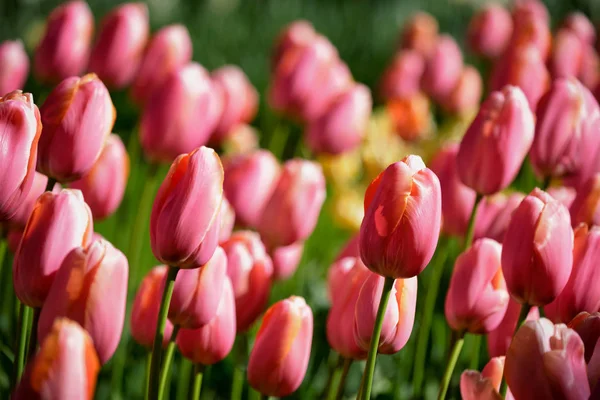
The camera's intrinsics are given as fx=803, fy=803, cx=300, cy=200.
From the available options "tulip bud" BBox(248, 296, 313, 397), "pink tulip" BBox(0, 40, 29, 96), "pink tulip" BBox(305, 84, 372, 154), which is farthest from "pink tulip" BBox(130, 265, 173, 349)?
"pink tulip" BBox(305, 84, 372, 154)

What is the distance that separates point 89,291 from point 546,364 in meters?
0.33

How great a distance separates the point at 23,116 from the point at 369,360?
34 cm

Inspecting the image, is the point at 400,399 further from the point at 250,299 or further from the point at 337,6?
the point at 337,6

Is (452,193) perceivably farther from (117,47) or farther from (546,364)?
(117,47)

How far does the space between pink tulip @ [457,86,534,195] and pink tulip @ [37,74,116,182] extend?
0.39m

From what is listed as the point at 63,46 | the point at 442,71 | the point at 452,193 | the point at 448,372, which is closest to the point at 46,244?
the point at 448,372

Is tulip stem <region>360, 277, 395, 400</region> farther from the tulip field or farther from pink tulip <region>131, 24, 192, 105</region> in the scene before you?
pink tulip <region>131, 24, 192, 105</region>

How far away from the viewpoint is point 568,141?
933 mm

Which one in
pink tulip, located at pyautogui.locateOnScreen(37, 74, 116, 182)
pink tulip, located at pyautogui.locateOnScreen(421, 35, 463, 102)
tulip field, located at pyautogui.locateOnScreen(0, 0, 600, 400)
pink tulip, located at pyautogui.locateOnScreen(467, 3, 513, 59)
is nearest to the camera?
tulip field, located at pyautogui.locateOnScreen(0, 0, 600, 400)

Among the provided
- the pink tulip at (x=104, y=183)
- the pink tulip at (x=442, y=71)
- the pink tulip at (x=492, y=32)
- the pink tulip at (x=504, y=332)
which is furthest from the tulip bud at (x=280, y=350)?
the pink tulip at (x=492, y=32)

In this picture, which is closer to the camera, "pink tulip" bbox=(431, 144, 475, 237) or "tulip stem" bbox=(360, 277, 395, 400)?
"tulip stem" bbox=(360, 277, 395, 400)

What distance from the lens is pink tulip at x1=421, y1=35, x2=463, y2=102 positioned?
73.7 inches

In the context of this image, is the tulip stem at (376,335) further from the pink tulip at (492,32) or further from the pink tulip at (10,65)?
the pink tulip at (492,32)

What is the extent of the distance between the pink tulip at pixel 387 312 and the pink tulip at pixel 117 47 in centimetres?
71
